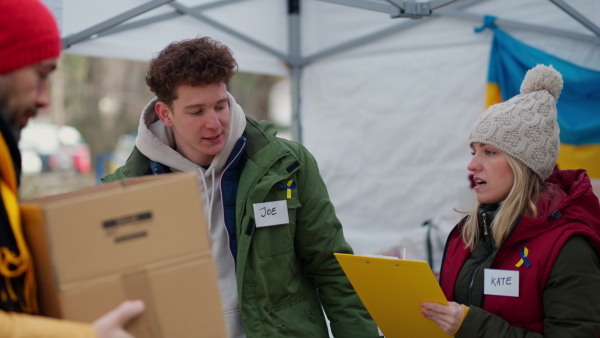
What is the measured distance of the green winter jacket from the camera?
2.06 metres

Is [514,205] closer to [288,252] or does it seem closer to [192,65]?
[288,252]

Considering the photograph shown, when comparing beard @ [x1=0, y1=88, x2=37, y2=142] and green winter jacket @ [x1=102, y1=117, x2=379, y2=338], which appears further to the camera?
green winter jacket @ [x1=102, y1=117, x2=379, y2=338]

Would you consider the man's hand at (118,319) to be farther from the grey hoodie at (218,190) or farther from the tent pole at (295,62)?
the tent pole at (295,62)

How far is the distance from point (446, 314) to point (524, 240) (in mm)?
345

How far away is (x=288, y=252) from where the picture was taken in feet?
7.14

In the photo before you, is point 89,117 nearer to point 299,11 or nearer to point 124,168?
point 299,11

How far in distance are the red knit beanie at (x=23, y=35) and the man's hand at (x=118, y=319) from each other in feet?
1.62

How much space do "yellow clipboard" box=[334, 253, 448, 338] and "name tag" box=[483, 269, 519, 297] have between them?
0.60 ft

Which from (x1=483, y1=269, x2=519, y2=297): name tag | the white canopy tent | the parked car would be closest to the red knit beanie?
(x1=483, y1=269, x2=519, y2=297): name tag

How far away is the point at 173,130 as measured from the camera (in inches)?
92.4

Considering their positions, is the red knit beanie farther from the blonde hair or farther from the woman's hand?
the blonde hair

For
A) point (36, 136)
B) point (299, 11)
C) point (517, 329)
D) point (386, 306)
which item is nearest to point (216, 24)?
point (299, 11)

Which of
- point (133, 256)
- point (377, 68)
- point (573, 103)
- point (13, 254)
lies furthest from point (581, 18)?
point (13, 254)

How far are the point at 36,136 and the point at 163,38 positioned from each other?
1688 cm
